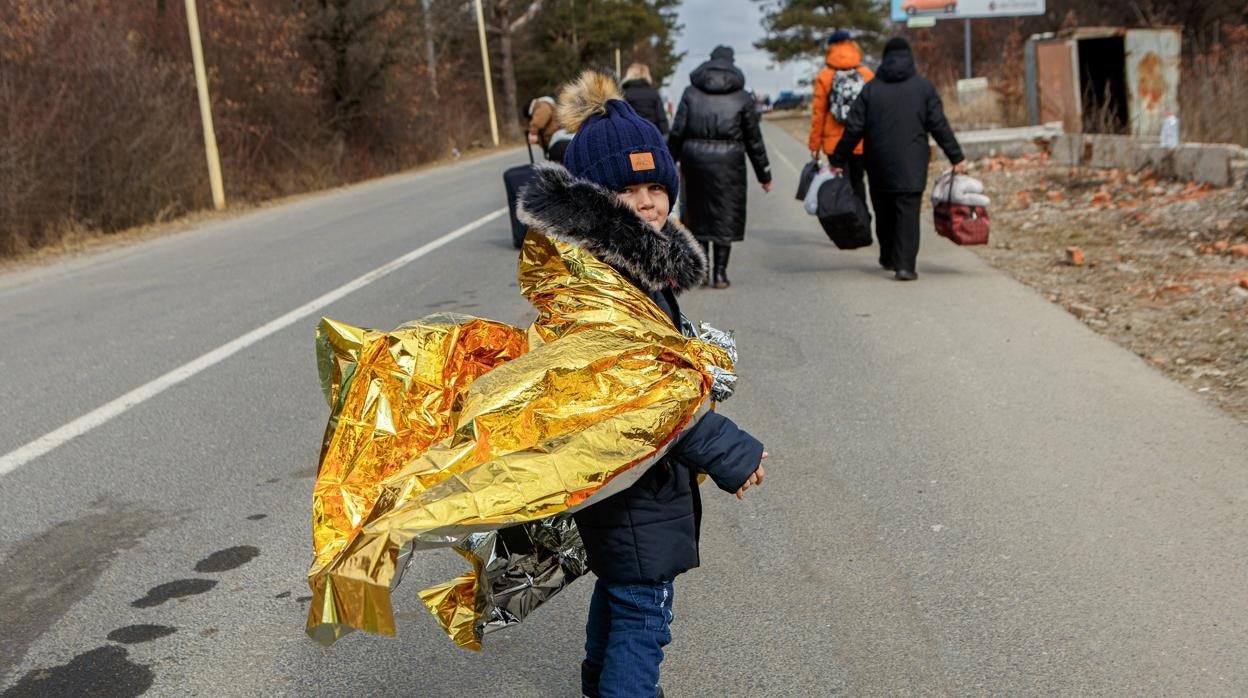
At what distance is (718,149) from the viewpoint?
380 inches

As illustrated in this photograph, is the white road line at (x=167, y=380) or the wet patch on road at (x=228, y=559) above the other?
the white road line at (x=167, y=380)

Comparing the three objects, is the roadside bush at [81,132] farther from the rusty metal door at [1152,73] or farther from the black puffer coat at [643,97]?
the rusty metal door at [1152,73]

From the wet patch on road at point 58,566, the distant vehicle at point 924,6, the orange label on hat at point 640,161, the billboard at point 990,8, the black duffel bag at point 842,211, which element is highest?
the distant vehicle at point 924,6

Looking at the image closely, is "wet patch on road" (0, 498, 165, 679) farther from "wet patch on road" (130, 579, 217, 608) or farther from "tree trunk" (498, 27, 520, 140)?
"tree trunk" (498, 27, 520, 140)

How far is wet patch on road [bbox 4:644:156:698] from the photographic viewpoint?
3361mm

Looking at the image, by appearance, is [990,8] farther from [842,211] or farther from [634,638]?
[634,638]

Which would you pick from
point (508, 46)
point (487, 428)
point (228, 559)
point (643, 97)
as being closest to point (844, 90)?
point (643, 97)

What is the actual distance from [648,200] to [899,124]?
6974 mm

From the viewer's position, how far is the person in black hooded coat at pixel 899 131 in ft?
31.2

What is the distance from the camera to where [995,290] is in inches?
363

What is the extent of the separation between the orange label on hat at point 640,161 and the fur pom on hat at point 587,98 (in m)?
0.18

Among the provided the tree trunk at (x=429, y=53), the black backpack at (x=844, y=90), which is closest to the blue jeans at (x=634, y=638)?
the black backpack at (x=844, y=90)

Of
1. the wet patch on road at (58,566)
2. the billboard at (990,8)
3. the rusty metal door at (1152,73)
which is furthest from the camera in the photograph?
the billboard at (990,8)

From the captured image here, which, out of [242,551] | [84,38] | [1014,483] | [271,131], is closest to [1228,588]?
[1014,483]
